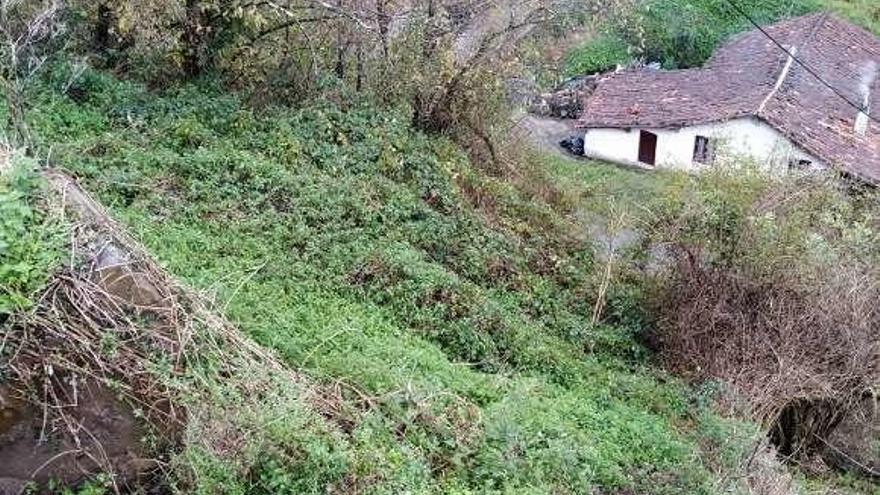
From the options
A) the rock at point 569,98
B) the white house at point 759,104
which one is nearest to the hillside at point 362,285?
the white house at point 759,104

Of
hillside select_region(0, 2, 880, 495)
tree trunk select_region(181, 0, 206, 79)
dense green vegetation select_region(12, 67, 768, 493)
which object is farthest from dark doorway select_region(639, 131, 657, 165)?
tree trunk select_region(181, 0, 206, 79)

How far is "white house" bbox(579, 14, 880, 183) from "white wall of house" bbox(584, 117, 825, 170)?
3 cm

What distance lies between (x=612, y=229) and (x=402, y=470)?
315 inches

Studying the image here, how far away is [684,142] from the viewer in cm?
2675

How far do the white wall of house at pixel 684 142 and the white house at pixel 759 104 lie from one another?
30 mm

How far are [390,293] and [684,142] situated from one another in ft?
60.3

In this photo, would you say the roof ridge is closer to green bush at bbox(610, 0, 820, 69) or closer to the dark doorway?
green bush at bbox(610, 0, 820, 69)

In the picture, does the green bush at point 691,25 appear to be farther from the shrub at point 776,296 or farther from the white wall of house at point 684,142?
the shrub at point 776,296

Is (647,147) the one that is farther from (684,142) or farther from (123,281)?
(123,281)

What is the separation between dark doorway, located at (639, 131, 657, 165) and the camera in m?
27.5

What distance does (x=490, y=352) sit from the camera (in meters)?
10.6

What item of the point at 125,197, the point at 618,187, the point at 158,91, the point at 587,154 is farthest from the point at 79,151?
the point at 587,154

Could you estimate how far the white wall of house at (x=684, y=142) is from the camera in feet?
78.9

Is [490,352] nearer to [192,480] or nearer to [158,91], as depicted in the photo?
[192,480]
